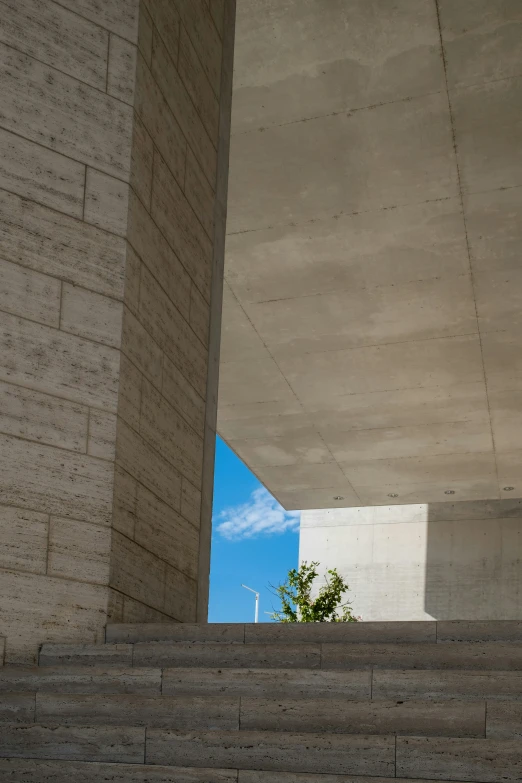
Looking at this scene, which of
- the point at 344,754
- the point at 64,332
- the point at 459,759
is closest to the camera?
the point at 459,759

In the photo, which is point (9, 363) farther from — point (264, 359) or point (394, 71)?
point (264, 359)

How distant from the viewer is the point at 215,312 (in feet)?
24.5

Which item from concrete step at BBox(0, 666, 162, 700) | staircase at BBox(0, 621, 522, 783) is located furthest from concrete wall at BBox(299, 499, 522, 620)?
concrete step at BBox(0, 666, 162, 700)

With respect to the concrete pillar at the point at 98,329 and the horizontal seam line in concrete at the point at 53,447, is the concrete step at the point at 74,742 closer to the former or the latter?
the concrete pillar at the point at 98,329

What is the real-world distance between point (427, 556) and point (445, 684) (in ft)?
55.3

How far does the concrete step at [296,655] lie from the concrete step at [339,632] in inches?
4.9

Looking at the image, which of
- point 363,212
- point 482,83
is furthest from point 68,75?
point 363,212

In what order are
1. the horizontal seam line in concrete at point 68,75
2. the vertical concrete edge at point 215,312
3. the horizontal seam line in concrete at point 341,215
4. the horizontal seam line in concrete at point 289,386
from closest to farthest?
the horizontal seam line in concrete at point 68,75
the vertical concrete edge at point 215,312
the horizontal seam line in concrete at point 341,215
the horizontal seam line in concrete at point 289,386

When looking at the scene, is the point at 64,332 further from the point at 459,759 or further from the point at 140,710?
the point at 459,759

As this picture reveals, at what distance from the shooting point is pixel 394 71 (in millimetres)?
8312

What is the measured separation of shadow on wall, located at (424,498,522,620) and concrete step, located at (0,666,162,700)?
15989mm

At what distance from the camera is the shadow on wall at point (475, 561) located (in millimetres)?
19594

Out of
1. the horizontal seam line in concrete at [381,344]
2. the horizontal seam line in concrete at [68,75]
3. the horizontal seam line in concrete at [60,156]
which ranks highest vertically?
the horizontal seam line in concrete at [381,344]

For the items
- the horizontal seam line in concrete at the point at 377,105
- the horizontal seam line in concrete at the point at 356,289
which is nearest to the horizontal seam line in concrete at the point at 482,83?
the horizontal seam line in concrete at the point at 377,105
